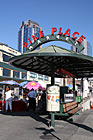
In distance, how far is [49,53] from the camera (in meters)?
7.53

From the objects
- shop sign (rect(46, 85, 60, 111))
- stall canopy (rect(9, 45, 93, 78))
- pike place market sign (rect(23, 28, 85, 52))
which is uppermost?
pike place market sign (rect(23, 28, 85, 52))

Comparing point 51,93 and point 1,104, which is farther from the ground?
point 51,93

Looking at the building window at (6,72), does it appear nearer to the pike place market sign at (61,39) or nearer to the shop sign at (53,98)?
the pike place market sign at (61,39)

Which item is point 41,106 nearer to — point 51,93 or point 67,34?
point 51,93

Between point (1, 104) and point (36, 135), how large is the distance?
8.58m

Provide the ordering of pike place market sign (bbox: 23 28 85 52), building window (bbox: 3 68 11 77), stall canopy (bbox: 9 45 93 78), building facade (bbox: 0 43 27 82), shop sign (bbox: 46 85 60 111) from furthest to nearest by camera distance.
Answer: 1. building window (bbox: 3 68 11 77)
2. building facade (bbox: 0 43 27 82)
3. pike place market sign (bbox: 23 28 85 52)
4. stall canopy (bbox: 9 45 93 78)
5. shop sign (bbox: 46 85 60 111)

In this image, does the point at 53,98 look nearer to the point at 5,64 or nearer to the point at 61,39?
the point at 61,39

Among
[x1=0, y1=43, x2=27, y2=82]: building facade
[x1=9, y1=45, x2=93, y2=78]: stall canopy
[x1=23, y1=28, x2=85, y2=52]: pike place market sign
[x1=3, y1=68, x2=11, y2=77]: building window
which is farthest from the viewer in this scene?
[x1=3, y1=68, x2=11, y2=77]: building window

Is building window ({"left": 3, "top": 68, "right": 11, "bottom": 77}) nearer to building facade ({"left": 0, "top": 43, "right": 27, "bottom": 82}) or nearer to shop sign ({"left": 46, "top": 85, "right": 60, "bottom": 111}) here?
building facade ({"left": 0, "top": 43, "right": 27, "bottom": 82})

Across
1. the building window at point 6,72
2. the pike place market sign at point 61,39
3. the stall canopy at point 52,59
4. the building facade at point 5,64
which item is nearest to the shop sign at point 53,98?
the stall canopy at point 52,59

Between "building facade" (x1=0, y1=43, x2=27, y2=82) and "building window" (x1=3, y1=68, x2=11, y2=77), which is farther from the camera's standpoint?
A: "building window" (x1=3, y1=68, x2=11, y2=77)

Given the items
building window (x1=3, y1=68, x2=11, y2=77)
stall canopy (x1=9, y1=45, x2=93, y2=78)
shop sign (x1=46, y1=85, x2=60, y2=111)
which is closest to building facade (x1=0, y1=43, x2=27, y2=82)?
building window (x1=3, y1=68, x2=11, y2=77)

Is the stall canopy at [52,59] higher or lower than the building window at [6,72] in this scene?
lower

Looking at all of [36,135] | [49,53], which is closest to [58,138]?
[36,135]
